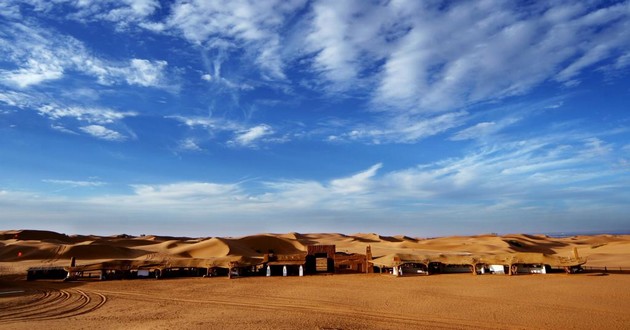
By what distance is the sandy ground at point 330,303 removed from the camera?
2005cm

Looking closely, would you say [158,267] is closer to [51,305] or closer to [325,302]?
[51,305]

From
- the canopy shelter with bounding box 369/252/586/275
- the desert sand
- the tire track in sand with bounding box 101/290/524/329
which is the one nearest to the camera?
the tire track in sand with bounding box 101/290/524/329

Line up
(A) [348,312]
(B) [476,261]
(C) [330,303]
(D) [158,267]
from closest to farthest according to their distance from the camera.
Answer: (A) [348,312] < (C) [330,303] < (B) [476,261] < (D) [158,267]

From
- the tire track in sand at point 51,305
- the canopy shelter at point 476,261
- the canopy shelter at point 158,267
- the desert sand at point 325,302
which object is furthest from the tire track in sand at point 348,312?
the canopy shelter at point 476,261

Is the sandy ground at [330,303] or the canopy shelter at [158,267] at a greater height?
the canopy shelter at [158,267]

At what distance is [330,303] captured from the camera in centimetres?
2505

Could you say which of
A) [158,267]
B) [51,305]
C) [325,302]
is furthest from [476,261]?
[51,305]

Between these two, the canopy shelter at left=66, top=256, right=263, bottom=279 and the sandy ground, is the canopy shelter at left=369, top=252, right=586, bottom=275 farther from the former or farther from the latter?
the canopy shelter at left=66, top=256, right=263, bottom=279

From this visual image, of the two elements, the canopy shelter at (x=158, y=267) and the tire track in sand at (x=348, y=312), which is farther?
the canopy shelter at (x=158, y=267)

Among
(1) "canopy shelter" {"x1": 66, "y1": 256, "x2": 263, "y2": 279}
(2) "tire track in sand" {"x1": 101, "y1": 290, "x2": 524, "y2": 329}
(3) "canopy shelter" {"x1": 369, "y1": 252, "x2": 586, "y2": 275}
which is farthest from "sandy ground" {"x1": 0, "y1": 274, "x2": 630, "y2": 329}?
(1) "canopy shelter" {"x1": 66, "y1": 256, "x2": 263, "y2": 279}

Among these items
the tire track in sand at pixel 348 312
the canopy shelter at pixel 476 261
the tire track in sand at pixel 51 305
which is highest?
A: the canopy shelter at pixel 476 261

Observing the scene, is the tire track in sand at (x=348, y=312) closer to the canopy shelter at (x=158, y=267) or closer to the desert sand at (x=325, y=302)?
the desert sand at (x=325, y=302)

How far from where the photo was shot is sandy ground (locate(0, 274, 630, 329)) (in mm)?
20047

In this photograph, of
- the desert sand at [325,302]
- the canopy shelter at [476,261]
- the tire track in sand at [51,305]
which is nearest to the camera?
the desert sand at [325,302]
